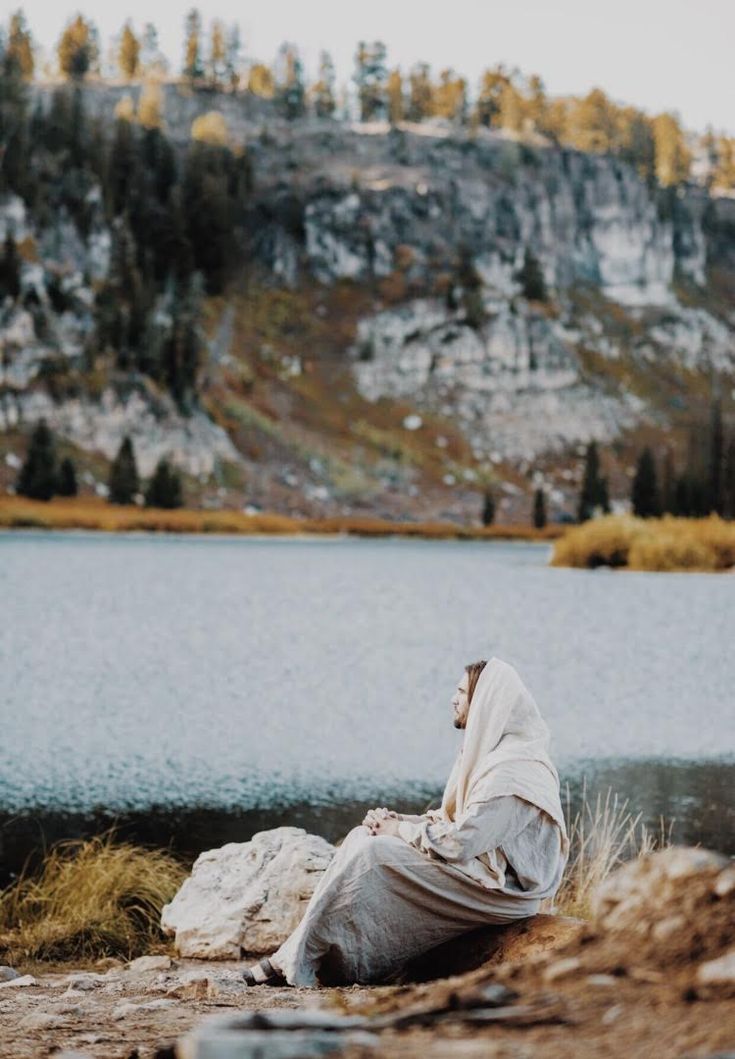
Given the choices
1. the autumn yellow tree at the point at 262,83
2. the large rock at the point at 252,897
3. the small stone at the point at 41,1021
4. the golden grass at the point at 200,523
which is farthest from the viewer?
the autumn yellow tree at the point at 262,83

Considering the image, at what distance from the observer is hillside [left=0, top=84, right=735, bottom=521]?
107m

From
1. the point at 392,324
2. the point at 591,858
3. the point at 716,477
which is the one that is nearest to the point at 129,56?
the point at 392,324

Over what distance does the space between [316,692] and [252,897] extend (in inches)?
581

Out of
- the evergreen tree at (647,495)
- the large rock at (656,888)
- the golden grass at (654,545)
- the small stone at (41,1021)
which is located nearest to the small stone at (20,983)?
the small stone at (41,1021)

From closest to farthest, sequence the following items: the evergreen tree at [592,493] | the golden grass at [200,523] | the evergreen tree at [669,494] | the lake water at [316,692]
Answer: the lake water at [316,692], the evergreen tree at [669,494], the golden grass at [200,523], the evergreen tree at [592,493]

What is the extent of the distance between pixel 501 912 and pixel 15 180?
121m

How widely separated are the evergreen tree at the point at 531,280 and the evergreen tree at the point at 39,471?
68.0 m

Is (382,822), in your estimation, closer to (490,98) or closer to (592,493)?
(592,493)

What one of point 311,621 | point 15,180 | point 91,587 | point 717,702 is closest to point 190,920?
point 717,702

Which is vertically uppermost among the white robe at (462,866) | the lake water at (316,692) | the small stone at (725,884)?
the small stone at (725,884)

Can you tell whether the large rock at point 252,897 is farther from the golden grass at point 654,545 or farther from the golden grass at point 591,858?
the golden grass at point 654,545

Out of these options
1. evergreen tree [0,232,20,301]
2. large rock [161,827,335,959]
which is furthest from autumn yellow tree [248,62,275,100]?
large rock [161,827,335,959]

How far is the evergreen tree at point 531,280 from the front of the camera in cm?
14607

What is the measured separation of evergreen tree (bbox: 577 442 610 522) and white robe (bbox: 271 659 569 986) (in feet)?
322
